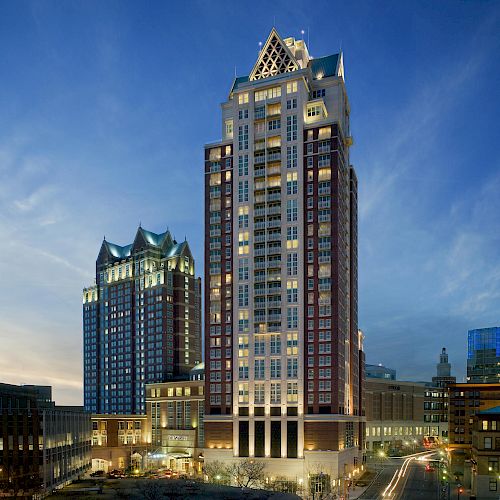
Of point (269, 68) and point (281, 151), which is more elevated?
point (269, 68)

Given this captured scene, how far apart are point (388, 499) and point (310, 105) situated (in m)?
101

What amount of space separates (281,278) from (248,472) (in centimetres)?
4869

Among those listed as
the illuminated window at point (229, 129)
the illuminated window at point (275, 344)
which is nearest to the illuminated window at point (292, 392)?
the illuminated window at point (275, 344)

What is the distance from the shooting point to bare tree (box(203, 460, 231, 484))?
472 feet

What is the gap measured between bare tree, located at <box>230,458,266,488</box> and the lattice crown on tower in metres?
104

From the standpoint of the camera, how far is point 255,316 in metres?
162

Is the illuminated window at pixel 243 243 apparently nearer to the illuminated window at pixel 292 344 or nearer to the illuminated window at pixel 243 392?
the illuminated window at pixel 292 344

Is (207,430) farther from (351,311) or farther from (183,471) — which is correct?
(351,311)

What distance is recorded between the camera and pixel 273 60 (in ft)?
583

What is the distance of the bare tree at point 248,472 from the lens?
138 meters

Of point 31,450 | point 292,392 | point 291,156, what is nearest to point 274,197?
point 291,156

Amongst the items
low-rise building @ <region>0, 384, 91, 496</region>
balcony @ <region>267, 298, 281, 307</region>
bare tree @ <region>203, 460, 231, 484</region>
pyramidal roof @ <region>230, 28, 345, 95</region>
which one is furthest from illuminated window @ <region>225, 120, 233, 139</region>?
low-rise building @ <region>0, 384, 91, 496</region>

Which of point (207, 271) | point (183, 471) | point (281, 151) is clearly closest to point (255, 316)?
point (207, 271)

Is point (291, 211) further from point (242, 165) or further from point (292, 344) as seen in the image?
point (292, 344)
